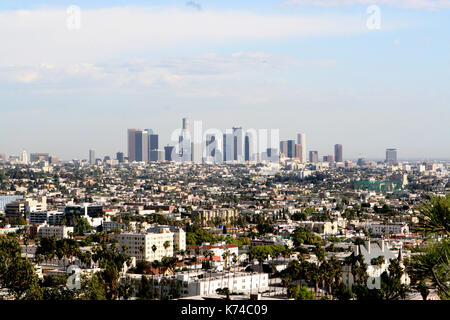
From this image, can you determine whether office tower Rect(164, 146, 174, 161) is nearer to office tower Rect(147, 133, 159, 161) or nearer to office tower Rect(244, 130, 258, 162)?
office tower Rect(147, 133, 159, 161)

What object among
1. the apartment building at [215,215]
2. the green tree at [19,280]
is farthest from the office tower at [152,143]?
the green tree at [19,280]

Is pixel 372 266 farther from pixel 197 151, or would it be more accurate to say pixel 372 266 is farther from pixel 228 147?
pixel 197 151

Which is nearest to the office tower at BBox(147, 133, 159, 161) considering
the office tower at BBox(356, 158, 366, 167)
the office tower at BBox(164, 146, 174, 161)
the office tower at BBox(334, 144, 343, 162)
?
the office tower at BBox(164, 146, 174, 161)

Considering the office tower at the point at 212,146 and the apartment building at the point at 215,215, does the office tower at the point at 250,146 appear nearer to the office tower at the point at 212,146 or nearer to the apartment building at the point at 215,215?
the office tower at the point at 212,146

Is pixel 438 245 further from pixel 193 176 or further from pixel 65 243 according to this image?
pixel 193 176

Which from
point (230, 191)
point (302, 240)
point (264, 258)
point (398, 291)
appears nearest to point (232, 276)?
point (398, 291)

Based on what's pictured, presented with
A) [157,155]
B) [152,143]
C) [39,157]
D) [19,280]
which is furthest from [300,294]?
[39,157]

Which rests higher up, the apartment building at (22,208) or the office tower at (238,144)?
the office tower at (238,144)
